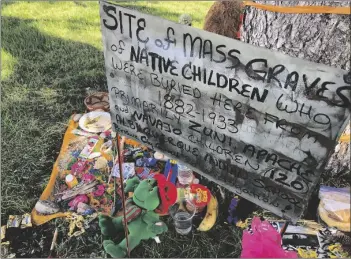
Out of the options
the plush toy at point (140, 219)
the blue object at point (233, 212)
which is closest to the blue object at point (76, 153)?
the plush toy at point (140, 219)

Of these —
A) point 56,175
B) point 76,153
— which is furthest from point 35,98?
point 56,175

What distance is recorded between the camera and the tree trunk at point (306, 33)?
→ 83.4 inches

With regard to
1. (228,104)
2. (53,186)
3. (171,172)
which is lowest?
(53,186)

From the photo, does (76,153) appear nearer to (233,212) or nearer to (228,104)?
(233,212)

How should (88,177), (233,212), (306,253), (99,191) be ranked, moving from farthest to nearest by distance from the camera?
(88,177), (99,191), (233,212), (306,253)

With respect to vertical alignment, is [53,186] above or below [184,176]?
below

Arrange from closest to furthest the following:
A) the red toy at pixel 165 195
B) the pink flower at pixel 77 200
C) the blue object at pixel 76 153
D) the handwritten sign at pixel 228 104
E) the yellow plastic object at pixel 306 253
A: the handwritten sign at pixel 228 104
the yellow plastic object at pixel 306 253
the red toy at pixel 165 195
the pink flower at pixel 77 200
the blue object at pixel 76 153

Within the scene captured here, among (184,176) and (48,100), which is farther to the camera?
(48,100)

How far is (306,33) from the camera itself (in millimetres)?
2207

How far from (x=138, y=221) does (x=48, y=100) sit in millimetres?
1761

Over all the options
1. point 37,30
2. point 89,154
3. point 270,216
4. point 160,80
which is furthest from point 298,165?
point 37,30

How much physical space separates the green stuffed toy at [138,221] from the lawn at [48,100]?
7 centimetres

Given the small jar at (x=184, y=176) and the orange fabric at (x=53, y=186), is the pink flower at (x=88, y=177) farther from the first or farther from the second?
the small jar at (x=184, y=176)

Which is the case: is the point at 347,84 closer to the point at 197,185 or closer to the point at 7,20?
the point at 197,185
